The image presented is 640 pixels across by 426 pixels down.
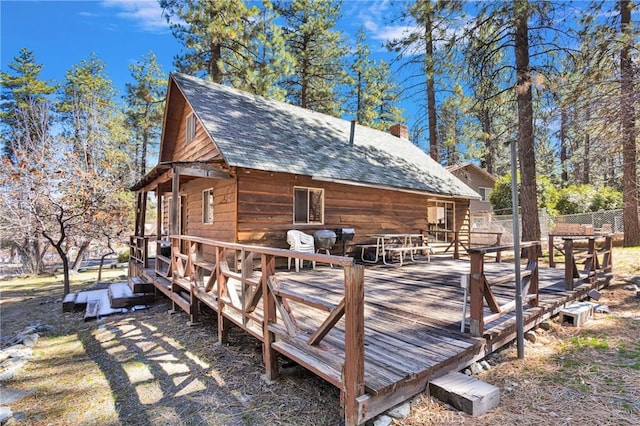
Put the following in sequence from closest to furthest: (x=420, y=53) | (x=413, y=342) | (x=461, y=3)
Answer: (x=413, y=342)
(x=461, y=3)
(x=420, y=53)

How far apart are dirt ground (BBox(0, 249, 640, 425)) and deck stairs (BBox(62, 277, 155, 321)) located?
1395 millimetres

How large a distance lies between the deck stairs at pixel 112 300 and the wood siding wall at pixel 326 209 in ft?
8.60

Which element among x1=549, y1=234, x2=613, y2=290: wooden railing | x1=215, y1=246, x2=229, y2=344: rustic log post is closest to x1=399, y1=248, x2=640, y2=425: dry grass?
x1=549, y1=234, x2=613, y2=290: wooden railing

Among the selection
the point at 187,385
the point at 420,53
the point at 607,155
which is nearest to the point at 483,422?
the point at 187,385

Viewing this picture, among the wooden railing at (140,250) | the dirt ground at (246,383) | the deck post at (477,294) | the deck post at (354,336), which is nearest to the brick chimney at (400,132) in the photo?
the dirt ground at (246,383)

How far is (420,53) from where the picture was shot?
12.1 m

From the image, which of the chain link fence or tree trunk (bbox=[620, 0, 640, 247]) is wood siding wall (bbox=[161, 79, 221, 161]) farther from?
the chain link fence

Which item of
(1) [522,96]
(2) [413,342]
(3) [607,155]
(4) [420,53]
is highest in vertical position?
(4) [420,53]

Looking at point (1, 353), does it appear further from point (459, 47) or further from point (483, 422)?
point (459, 47)

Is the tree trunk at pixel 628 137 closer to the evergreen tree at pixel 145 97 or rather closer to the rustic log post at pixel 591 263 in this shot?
the rustic log post at pixel 591 263

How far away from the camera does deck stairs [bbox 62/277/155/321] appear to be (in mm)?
6914

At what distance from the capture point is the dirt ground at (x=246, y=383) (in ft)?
8.95

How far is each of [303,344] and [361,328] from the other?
0.79m

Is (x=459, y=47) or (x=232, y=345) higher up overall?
(x=459, y=47)
